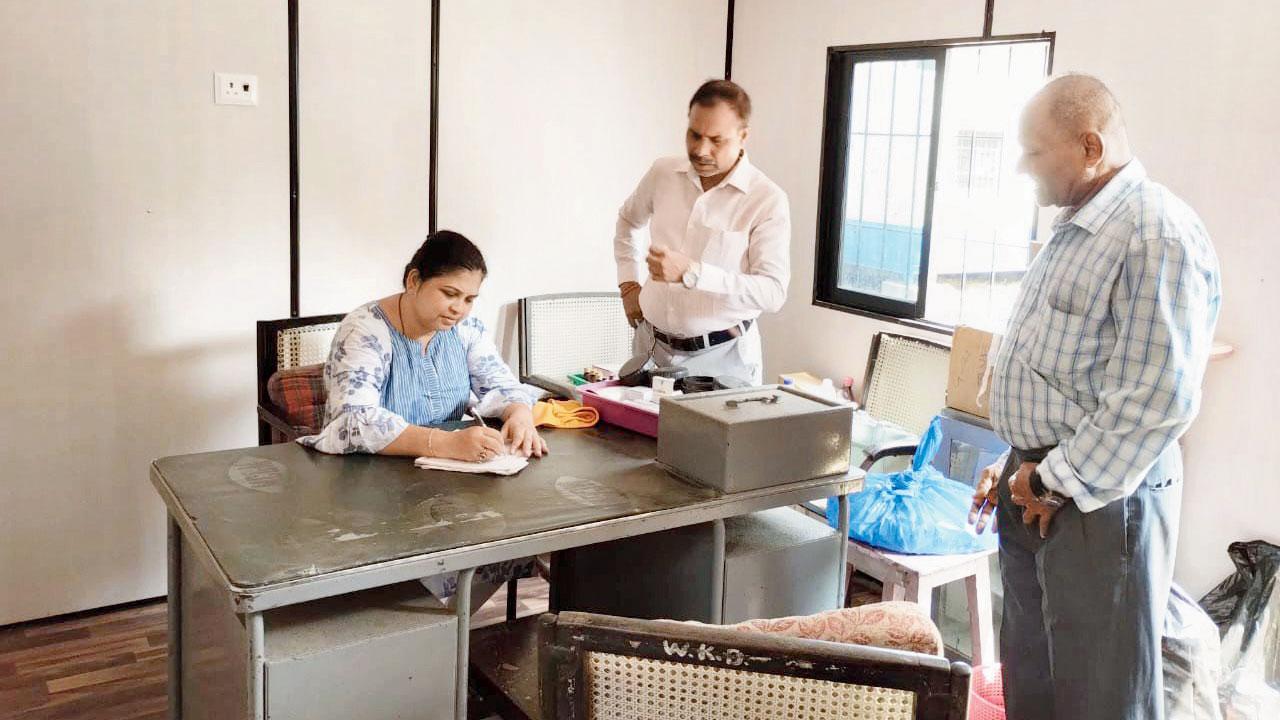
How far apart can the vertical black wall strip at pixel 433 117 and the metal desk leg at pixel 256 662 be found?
2421 millimetres

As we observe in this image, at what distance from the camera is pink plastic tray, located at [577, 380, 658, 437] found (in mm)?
2717

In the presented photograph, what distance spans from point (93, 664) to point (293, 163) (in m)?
1.65

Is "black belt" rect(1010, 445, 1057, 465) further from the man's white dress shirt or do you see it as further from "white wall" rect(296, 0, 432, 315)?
"white wall" rect(296, 0, 432, 315)

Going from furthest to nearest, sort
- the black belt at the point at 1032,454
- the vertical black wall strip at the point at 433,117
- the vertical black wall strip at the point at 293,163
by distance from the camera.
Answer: the vertical black wall strip at the point at 433,117 < the vertical black wall strip at the point at 293,163 < the black belt at the point at 1032,454

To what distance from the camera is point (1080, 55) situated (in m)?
3.38

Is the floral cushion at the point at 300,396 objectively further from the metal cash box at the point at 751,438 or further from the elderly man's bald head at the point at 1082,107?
the elderly man's bald head at the point at 1082,107

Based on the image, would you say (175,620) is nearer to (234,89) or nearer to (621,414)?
(621,414)

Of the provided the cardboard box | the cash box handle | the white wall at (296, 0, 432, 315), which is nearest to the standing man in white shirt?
the cash box handle

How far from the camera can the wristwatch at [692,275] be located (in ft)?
9.37

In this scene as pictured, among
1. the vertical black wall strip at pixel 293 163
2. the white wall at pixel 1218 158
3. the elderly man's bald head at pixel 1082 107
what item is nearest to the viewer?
the elderly man's bald head at pixel 1082 107

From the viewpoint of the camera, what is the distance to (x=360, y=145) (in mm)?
3838

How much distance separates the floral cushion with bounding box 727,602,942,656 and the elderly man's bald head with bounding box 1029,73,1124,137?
3.47ft

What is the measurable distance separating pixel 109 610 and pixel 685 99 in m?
2.88

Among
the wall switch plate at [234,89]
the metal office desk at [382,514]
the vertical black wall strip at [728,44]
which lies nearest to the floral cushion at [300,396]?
the metal office desk at [382,514]
